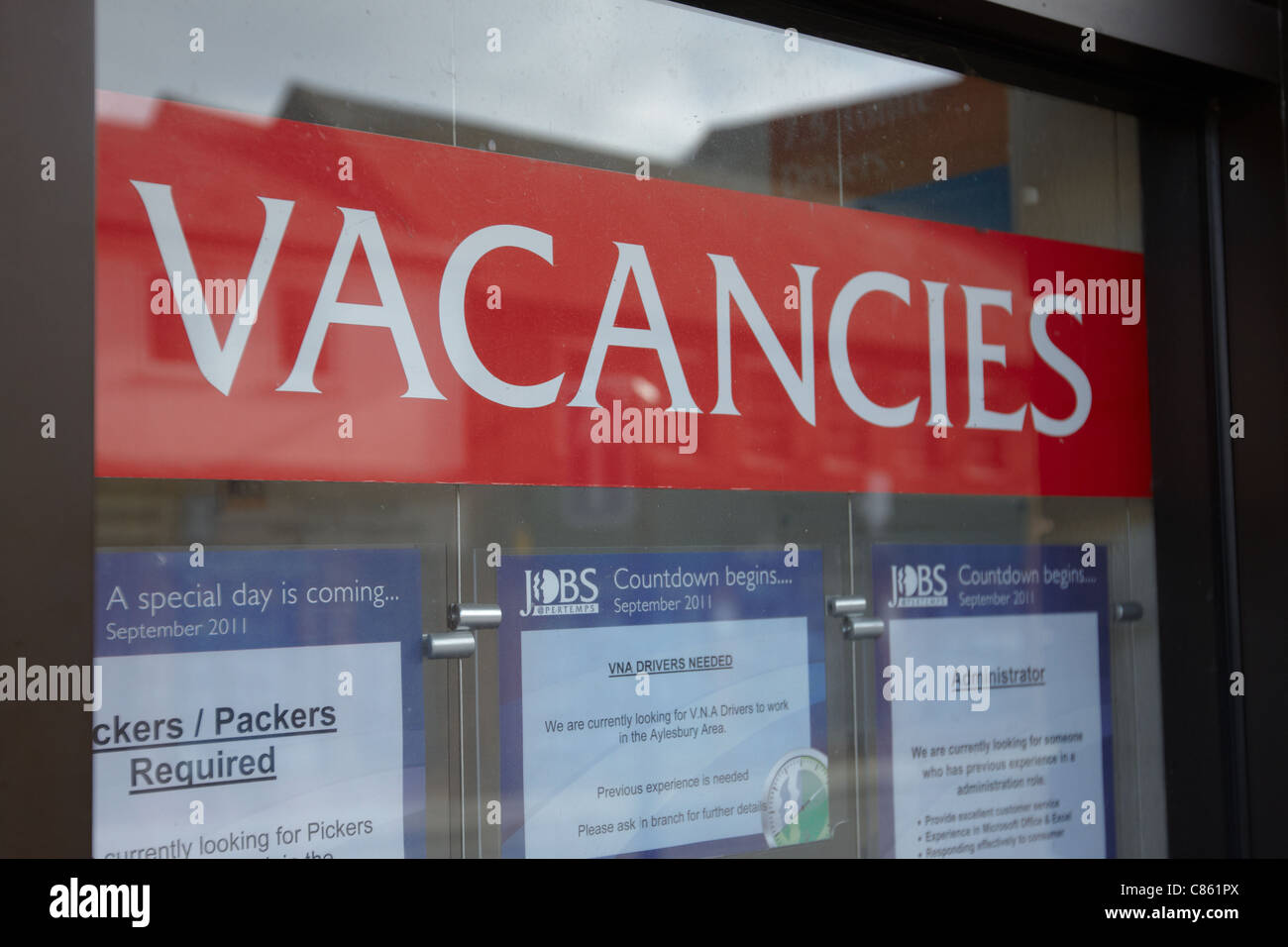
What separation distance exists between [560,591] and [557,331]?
54 cm

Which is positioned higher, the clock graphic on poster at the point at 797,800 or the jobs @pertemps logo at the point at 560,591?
the jobs @pertemps logo at the point at 560,591

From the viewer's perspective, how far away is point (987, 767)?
9.96 feet

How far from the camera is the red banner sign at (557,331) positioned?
6.97 feet

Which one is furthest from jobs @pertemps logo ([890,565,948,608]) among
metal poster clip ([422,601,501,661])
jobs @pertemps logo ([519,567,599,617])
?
metal poster clip ([422,601,501,661])

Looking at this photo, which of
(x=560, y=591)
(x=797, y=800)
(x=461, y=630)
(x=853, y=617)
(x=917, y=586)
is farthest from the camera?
(x=917, y=586)

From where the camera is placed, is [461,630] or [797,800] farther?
[797,800]

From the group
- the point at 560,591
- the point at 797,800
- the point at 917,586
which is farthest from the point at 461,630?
the point at 917,586

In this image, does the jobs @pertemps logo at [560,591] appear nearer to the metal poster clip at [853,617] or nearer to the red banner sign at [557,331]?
the red banner sign at [557,331]

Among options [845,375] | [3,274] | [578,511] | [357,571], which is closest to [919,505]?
[845,375]

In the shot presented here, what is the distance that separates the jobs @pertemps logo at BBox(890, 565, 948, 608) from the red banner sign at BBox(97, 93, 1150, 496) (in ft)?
0.70

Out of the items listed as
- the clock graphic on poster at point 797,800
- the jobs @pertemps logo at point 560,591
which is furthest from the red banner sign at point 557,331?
the clock graphic on poster at point 797,800

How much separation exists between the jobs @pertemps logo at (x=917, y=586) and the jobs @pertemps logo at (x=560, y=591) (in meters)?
0.80

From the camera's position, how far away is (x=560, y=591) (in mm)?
2492

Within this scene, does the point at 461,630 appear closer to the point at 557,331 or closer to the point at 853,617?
the point at 557,331
